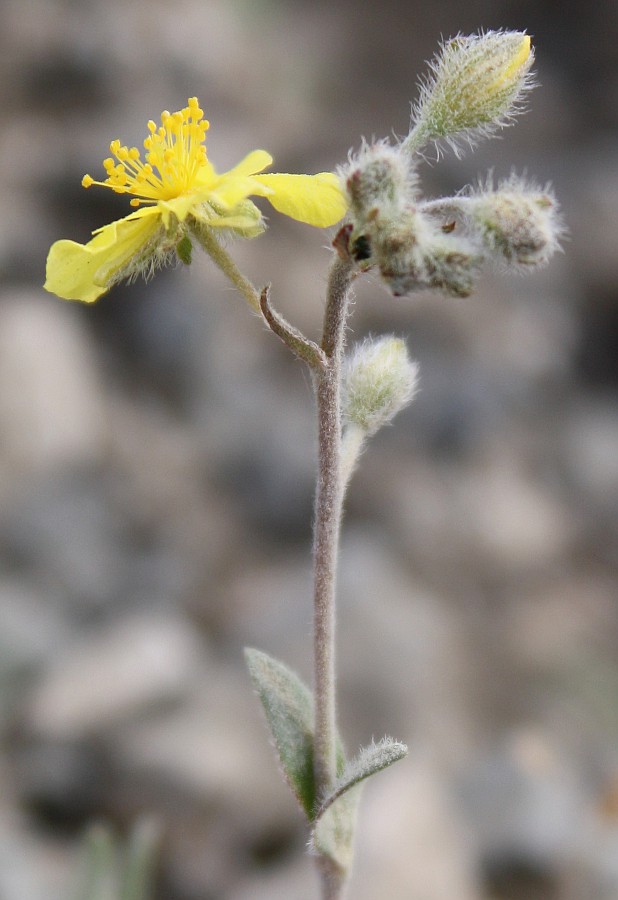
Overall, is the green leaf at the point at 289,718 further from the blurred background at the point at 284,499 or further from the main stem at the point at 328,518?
the blurred background at the point at 284,499

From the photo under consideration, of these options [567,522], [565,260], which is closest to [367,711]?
[567,522]

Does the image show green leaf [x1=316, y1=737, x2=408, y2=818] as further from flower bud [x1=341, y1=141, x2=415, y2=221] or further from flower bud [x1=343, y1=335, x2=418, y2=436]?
flower bud [x1=341, y1=141, x2=415, y2=221]

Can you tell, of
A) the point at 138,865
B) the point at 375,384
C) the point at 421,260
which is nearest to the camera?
the point at 421,260

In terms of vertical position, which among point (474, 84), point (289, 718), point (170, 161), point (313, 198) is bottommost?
point (289, 718)

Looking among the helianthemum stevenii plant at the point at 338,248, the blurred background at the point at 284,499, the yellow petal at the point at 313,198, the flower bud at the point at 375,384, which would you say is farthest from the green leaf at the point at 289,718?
the blurred background at the point at 284,499

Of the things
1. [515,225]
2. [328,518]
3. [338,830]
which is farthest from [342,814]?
[515,225]

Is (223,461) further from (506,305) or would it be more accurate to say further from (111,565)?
(506,305)

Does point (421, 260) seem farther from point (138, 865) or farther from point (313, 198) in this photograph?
point (138, 865)
